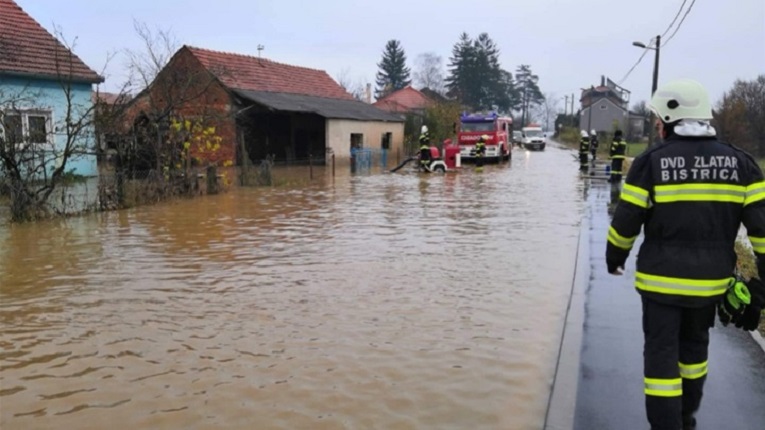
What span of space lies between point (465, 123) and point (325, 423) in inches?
1161

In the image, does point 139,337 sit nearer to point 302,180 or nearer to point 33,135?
point 33,135

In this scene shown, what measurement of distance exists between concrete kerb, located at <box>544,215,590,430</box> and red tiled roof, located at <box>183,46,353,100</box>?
76.2 ft

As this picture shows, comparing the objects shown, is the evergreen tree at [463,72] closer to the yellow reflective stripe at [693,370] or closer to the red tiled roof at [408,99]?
the red tiled roof at [408,99]

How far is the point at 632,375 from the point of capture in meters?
4.61

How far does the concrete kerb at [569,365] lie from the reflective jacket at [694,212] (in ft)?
3.26

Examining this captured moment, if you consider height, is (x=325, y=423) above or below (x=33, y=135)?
below

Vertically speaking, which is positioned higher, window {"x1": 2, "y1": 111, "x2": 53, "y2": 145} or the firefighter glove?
window {"x1": 2, "y1": 111, "x2": 53, "y2": 145}

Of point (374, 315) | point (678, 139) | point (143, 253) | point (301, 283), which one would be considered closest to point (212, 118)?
point (143, 253)

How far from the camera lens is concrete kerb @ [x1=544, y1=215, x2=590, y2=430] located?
3.94 metres

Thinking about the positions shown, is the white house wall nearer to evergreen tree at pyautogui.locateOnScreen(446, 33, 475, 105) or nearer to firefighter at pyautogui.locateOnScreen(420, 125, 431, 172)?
firefighter at pyautogui.locateOnScreen(420, 125, 431, 172)

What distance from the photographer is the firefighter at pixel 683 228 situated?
3357mm

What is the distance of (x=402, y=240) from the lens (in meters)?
10.4

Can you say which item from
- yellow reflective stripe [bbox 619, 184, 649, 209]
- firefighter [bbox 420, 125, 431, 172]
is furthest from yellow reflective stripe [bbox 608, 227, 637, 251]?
firefighter [bbox 420, 125, 431, 172]

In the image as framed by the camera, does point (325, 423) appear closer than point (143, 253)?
Yes
